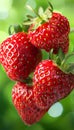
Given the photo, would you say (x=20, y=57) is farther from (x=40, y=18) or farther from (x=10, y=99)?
(x=10, y=99)

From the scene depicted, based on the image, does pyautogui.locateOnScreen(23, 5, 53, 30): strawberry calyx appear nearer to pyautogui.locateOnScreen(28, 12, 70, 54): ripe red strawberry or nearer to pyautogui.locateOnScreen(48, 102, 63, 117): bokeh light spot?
pyautogui.locateOnScreen(28, 12, 70, 54): ripe red strawberry

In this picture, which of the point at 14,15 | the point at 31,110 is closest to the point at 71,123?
the point at 14,15

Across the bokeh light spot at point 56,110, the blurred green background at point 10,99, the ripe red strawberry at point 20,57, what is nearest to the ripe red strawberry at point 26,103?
the ripe red strawberry at point 20,57

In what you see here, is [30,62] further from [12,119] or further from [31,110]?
[12,119]

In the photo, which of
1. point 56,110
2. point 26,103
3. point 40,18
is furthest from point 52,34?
point 56,110

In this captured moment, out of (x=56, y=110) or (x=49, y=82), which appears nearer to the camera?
(x=49, y=82)

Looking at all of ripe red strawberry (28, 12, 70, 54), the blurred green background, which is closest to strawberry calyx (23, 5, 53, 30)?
ripe red strawberry (28, 12, 70, 54)
